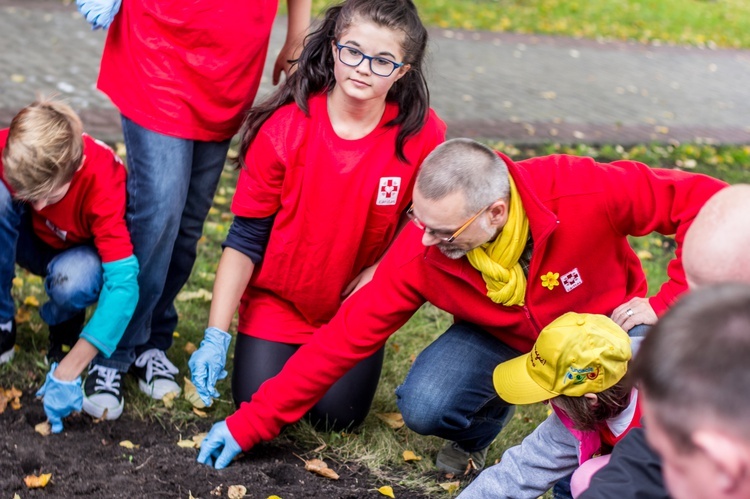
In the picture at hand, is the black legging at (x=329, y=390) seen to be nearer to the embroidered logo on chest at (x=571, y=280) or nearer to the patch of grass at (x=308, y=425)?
the patch of grass at (x=308, y=425)

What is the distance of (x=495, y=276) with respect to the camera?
251 cm

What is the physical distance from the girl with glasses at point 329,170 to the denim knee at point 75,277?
0.41 meters

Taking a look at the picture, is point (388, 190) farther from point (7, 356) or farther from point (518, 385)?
point (7, 356)

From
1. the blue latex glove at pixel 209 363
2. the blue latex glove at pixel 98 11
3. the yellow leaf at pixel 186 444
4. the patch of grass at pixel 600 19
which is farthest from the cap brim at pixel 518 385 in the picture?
the patch of grass at pixel 600 19

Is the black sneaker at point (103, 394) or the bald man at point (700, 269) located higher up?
the bald man at point (700, 269)

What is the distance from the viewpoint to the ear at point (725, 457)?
1225 mm

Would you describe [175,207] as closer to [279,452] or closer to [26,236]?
[26,236]

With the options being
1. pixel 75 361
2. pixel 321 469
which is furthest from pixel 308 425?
pixel 75 361

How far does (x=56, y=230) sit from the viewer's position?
3.08 metres

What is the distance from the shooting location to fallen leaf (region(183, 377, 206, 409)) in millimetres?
3283

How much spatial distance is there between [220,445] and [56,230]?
92 centimetres

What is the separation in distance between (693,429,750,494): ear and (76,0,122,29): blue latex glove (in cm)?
234

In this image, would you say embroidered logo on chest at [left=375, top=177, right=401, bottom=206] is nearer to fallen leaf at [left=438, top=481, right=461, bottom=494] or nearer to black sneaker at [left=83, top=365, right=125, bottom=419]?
fallen leaf at [left=438, top=481, right=461, bottom=494]

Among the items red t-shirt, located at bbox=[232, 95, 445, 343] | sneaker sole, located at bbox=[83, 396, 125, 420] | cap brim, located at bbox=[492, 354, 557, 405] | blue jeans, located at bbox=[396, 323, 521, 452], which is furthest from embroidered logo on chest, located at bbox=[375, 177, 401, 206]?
sneaker sole, located at bbox=[83, 396, 125, 420]
